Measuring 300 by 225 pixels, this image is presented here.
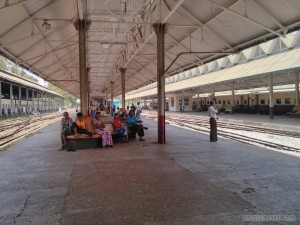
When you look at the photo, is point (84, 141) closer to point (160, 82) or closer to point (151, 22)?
point (160, 82)

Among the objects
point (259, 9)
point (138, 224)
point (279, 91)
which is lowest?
point (138, 224)

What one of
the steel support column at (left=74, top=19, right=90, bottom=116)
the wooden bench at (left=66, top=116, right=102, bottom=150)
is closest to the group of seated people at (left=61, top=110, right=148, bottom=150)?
the wooden bench at (left=66, top=116, right=102, bottom=150)

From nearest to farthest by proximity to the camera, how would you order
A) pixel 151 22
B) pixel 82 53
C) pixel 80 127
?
pixel 80 127 < pixel 82 53 < pixel 151 22

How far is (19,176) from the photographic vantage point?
6617mm

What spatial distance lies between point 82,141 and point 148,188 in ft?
18.0

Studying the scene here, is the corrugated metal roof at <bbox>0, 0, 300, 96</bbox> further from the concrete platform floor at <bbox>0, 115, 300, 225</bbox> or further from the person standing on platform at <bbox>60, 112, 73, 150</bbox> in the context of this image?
the concrete platform floor at <bbox>0, 115, 300, 225</bbox>

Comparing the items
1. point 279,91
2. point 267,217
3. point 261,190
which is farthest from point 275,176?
point 279,91

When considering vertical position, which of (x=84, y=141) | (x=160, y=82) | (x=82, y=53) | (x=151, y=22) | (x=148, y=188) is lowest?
(x=148, y=188)

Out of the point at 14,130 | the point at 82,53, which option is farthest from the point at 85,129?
the point at 14,130

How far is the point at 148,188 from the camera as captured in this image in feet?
18.1

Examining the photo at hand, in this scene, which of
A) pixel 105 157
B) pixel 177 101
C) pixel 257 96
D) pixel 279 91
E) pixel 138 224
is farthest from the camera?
pixel 177 101

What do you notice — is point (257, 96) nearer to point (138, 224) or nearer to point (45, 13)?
point (45, 13)

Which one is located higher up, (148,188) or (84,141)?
(84,141)

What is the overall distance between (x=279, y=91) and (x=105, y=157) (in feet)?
92.0
